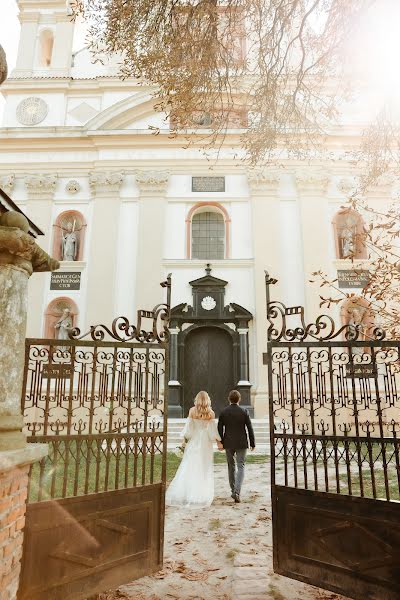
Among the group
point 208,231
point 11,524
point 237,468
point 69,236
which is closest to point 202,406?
point 237,468

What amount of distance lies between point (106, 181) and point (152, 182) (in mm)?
1737

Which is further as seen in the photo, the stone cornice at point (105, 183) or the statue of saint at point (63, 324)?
the stone cornice at point (105, 183)

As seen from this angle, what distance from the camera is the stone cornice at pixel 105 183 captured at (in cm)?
1761

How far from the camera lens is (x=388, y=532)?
3836mm

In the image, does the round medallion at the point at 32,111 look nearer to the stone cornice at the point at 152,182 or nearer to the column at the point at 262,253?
the stone cornice at the point at 152,182

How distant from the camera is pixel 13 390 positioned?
3.33 m

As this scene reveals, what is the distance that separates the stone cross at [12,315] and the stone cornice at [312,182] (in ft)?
50.3

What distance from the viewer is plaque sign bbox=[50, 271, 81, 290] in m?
16.8

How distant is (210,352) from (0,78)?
13501 millimetres

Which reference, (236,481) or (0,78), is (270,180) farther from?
(0,78)

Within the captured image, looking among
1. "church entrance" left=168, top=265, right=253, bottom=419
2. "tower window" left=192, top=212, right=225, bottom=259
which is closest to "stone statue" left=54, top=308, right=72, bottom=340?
"church entrance" left=168, top=265, right=253, bottom=419

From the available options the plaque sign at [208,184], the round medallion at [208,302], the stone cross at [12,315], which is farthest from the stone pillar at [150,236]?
the stone cross at [12,315]

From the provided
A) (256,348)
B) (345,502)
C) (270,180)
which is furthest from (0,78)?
(270,180)

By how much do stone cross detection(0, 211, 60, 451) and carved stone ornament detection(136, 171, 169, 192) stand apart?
14.6m
